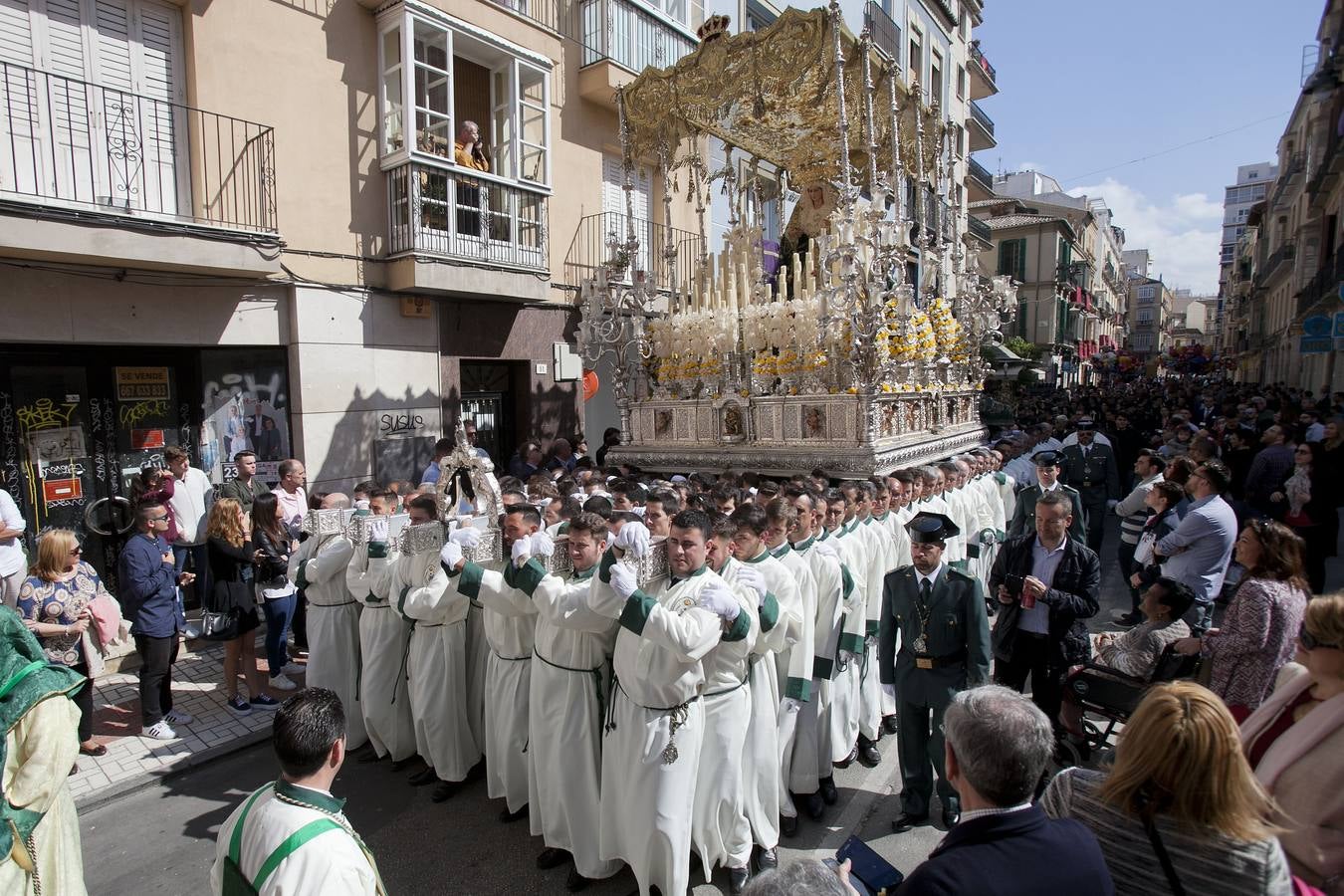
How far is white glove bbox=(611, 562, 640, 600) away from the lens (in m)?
3.29

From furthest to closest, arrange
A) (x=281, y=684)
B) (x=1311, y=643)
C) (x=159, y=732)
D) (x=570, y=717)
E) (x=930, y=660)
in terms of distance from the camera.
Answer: (x=281, y=684)
(x=159, y=732)
(x=930, y=660)
(x=570, y=717)
(x=1311, y=643)

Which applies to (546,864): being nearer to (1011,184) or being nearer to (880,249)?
(880,249)

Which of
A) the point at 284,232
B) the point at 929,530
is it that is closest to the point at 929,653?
the point at 929,530

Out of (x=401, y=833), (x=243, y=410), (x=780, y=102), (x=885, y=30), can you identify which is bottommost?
(x=401, y=833)

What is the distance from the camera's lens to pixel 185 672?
6695 millimetres

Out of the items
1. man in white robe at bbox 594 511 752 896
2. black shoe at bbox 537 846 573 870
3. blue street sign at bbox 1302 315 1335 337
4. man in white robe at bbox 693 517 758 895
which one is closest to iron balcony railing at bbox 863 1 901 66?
blue street sign at bbox 1302 315 1335 337

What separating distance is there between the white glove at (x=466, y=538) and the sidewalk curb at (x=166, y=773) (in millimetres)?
2581

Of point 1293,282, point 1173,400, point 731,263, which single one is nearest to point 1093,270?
point 1293,282

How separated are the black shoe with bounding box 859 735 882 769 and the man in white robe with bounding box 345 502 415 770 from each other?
3.03 meters

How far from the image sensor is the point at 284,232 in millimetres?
9250

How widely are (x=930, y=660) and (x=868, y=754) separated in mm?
1340

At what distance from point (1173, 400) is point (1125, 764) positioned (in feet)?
87.4

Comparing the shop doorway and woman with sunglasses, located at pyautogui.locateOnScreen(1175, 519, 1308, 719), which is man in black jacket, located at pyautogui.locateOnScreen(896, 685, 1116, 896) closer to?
woman with sunglasses, located at pyautogui.locateOnScreen(1175, 519, 1308, 719)

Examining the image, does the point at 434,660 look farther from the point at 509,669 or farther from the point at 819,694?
the point at 819,694
